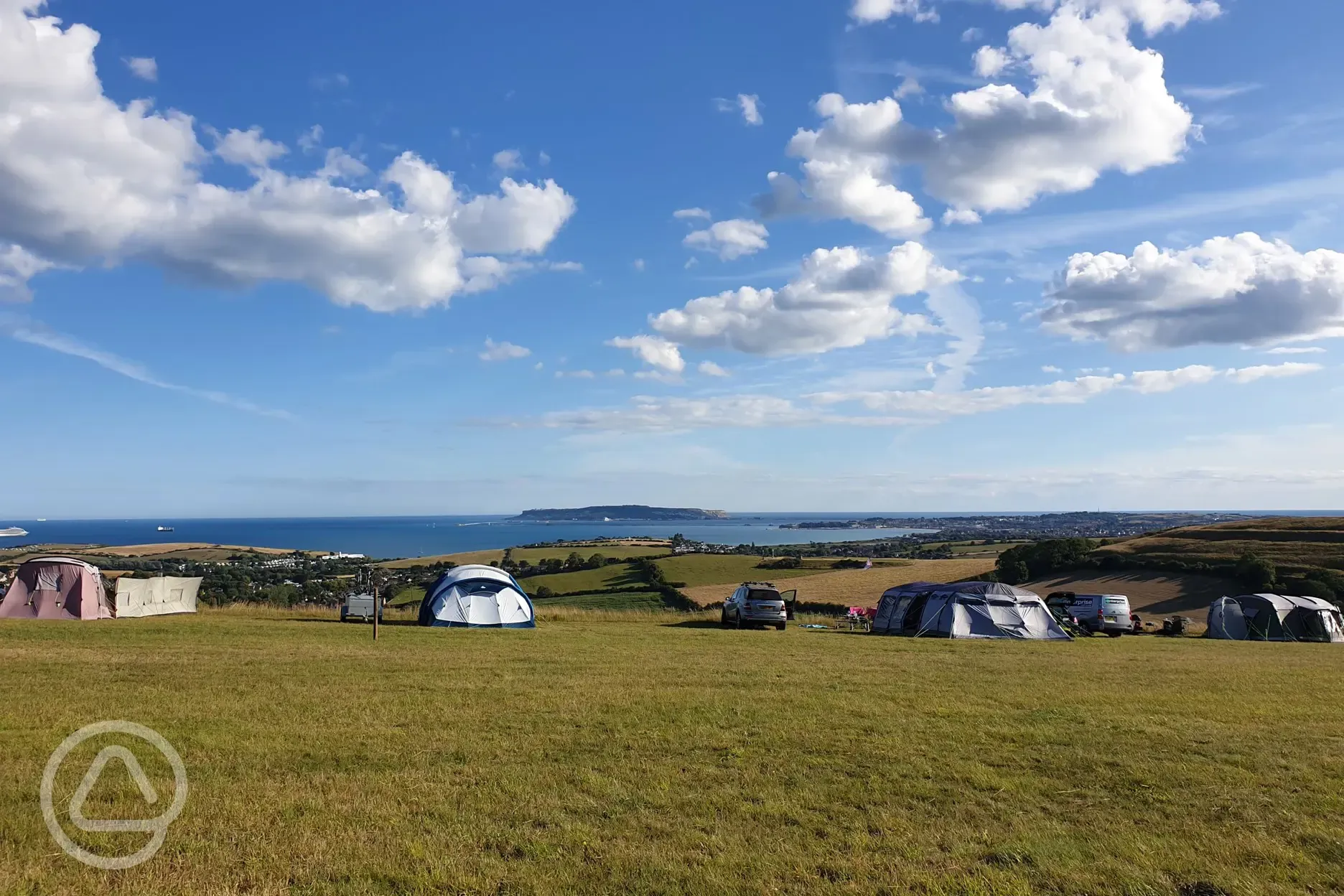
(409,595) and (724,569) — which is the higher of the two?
(409,595)

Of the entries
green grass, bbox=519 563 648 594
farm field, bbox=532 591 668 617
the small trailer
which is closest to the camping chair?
farm field, bbox=532 591 668 617

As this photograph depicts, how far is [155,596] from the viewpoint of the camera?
106 feet

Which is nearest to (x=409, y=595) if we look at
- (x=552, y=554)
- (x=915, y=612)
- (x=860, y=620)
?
(x=860, y=620)

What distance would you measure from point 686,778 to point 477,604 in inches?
865

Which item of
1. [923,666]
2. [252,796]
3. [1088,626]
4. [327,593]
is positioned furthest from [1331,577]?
[252,796]

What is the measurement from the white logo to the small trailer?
2228 centimetres

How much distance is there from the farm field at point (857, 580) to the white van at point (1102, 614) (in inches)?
663

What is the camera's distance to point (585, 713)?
12.2 m

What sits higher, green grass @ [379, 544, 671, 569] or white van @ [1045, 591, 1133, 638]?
white van @ [1045, 591, 1133, 638]

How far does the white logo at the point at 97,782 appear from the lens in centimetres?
666

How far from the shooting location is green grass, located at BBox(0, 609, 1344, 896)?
6.43m

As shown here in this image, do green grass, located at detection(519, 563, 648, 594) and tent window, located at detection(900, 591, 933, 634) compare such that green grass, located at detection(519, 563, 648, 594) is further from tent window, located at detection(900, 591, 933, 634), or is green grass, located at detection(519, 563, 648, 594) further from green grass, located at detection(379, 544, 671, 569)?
tent window, located at detection(900, 591, 933, 634)

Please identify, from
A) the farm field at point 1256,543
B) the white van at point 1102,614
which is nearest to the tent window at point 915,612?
the white van at point 1102,614

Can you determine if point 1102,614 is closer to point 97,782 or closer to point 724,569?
point 97,782
